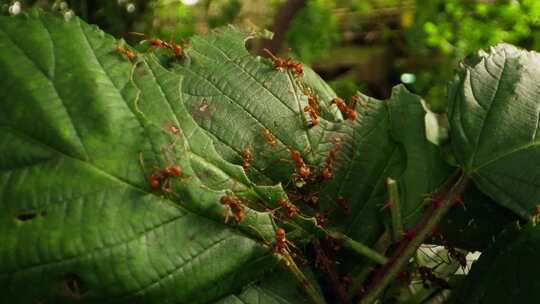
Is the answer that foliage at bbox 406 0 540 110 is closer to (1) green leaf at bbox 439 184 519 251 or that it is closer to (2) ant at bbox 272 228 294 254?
(1) green leaf at bbox 439 184 519 251

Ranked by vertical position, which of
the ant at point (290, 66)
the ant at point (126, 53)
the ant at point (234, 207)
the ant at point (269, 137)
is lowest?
the ant at point (234, 207)

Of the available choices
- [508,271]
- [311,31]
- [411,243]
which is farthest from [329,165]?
[311,31]

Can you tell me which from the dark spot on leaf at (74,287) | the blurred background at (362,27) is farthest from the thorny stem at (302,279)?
the blurred background at (362,27)

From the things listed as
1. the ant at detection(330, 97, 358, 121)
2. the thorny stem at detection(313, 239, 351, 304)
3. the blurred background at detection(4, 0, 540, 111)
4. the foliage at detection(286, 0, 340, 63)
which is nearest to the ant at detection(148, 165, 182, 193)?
the thorny stem at detection(313, 239, 351, 304)

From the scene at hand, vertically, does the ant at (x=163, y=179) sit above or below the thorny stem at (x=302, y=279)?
above

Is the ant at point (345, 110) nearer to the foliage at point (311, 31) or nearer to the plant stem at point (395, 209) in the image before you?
the plant stem at point (395, 209)

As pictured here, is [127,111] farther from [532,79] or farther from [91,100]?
[532,79]

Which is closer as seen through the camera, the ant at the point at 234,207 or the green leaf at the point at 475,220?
the ant at the point at 234,207

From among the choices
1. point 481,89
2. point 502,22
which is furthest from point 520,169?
point 502,22
